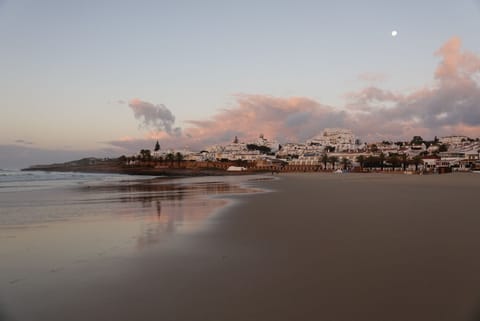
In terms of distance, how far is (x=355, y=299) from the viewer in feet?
13.6

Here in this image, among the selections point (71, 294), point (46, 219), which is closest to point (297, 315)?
point (71, 294)

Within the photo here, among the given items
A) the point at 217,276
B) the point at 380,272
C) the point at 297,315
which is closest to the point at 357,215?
the point at 380,272

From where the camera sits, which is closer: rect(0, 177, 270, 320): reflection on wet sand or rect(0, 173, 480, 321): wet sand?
rect(0, 173, 480, 321): wet sand

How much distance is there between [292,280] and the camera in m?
4.85

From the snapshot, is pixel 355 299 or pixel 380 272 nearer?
pixel 355 299

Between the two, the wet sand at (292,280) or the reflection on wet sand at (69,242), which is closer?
the wet sand at (292,280)

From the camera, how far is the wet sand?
3865 millimetres

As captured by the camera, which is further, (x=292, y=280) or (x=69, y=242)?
(x=69, y=242)

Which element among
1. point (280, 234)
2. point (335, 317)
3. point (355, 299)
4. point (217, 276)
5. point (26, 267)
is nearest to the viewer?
point (335, 317)

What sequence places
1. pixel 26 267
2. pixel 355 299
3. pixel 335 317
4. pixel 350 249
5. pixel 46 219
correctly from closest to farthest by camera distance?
1. pixel 335 317
2. pixel 355 299
3. pixel 26 267
4. pixel 350 249
5. pixel 46 219

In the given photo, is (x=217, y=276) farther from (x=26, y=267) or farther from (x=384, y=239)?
(x=384, y=239)

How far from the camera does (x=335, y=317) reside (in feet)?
12.2

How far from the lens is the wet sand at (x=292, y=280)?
387 cm

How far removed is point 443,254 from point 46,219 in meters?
10.2
